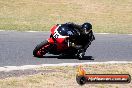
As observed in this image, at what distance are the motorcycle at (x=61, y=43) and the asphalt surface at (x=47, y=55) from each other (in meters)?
0.22

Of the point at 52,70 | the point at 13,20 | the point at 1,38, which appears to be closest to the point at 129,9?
the point at 13,20

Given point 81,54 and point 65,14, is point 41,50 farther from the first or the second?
point 65,14

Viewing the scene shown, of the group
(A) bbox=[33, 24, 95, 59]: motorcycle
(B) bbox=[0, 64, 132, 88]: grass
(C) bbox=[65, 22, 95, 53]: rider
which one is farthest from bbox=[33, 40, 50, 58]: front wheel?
(B) bbox=[0, 64, 132, 88]: grass

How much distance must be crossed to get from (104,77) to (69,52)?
7.24 metres

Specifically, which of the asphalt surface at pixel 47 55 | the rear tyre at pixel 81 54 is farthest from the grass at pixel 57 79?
the rear tyre at pixel 81 54

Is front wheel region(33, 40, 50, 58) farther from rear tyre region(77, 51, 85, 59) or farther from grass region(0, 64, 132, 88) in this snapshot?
grass region(0, 64, 132, 88)

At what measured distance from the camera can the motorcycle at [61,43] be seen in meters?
14.7

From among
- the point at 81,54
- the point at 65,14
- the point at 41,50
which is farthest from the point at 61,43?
the point at 65,14

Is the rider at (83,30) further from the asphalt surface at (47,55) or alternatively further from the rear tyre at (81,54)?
the asphalt surface at (47,55)

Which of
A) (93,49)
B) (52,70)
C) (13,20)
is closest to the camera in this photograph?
(52,70)

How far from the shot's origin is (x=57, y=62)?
1425 cm

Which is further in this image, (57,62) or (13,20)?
(13,20)

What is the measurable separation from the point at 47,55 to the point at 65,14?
14.5 metres

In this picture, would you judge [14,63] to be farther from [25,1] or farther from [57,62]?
[25,1]
